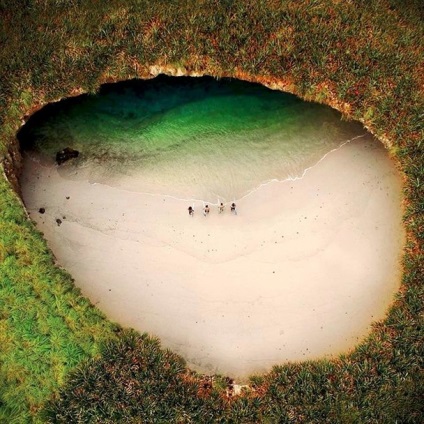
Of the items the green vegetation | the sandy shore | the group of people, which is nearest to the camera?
the green vegetation

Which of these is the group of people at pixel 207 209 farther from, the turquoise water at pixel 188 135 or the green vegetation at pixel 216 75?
the green vegetation at pixel 216 75

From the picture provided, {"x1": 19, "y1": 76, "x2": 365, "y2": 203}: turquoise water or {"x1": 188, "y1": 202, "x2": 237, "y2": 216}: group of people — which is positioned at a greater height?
{"x1": 19, "y1": 76, "x2": 365, "y2": 203}: turquoise water

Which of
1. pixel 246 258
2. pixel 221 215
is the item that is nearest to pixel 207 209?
pixel 221 215

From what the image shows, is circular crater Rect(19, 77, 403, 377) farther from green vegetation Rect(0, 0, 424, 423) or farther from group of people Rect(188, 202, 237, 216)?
green vegetation Rect(0, 0, 424, 423)

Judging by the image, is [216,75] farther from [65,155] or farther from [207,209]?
[65,155]

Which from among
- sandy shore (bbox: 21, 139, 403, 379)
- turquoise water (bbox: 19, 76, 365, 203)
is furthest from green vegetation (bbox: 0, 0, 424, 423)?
turquoise water (bbox: 19, 76, 365, 203)

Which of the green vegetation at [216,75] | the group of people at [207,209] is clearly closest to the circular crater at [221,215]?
the group of people at [207,209]

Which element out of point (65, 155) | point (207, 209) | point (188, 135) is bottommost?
point (207, 209)
